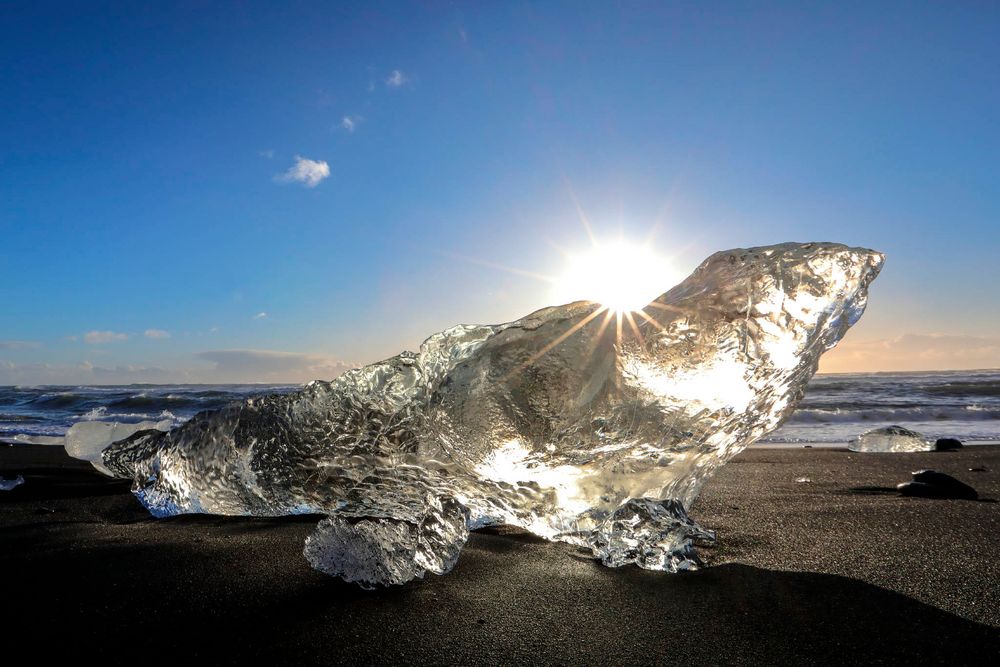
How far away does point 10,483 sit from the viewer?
154 inches

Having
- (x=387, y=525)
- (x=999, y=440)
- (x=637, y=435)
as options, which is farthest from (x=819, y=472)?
(x=999, y=440)

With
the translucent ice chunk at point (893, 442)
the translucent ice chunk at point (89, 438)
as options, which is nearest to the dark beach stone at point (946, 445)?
the translucent ice chunk at point (893, 442)

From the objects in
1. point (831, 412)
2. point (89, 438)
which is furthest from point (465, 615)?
point (831, 412)

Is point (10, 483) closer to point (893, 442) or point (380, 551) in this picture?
point (380, 551)

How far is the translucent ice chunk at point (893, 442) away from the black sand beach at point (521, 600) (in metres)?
4.31

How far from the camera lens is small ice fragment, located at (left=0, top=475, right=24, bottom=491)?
3.75 metres

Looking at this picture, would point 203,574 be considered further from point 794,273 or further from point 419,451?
point 794,273

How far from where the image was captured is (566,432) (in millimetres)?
2160

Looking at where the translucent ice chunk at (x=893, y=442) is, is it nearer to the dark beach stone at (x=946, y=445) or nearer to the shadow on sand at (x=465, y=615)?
the dark beach stone at (x=946, y=445)

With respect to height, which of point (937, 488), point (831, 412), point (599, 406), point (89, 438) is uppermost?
point (599, 406)

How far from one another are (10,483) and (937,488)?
18.1ft

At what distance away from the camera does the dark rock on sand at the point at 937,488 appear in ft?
10.2

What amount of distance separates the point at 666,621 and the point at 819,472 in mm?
3415

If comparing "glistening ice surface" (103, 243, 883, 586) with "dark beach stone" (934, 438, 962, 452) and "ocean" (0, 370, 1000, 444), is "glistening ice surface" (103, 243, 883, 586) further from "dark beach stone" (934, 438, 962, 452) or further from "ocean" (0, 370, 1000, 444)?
"dark beach stone" (934, 438, 962, 452)
